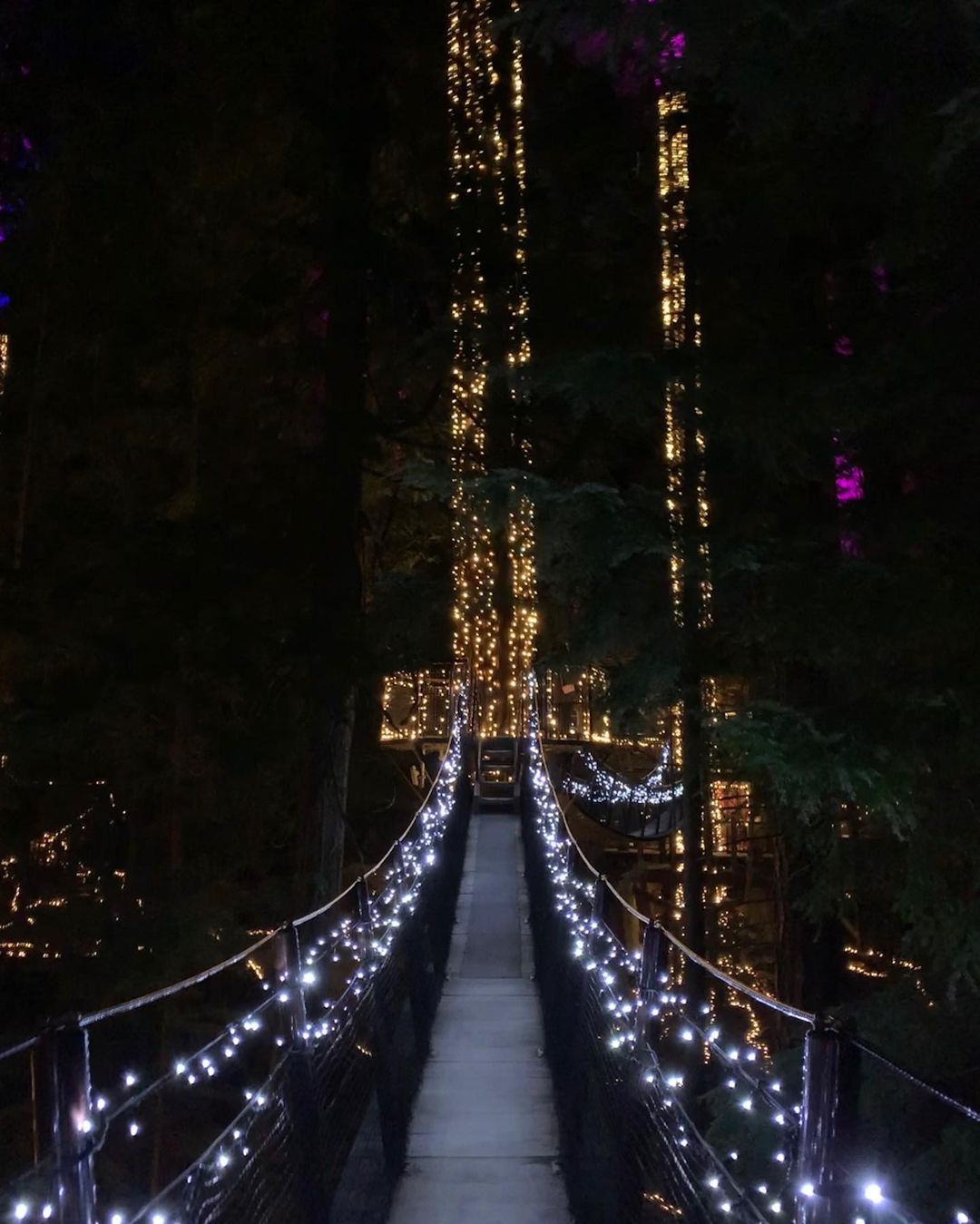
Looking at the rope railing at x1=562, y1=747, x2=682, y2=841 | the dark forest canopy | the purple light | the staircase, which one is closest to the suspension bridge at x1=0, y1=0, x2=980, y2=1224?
the dark forest canopy

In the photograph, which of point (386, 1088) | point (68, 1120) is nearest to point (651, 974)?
point (386, 1088)

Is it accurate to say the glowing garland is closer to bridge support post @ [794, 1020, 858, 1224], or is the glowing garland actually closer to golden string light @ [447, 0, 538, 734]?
golden string light @ [447, 0, 538, 734]

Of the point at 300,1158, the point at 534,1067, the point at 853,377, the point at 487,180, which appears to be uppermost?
the point at 487,180

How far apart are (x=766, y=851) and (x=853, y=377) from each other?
9.81 m

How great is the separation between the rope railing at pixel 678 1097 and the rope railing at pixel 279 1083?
0.79 meters

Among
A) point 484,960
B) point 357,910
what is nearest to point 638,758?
point 484,960

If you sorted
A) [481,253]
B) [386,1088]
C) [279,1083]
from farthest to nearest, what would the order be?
[481,253] → [386,1088] → [279,1083]

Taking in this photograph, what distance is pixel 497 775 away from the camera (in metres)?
15.9

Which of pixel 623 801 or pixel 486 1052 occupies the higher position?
pixel 623 801

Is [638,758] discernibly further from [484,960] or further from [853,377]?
[853,377]

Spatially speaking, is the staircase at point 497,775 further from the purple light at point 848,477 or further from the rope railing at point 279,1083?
the purple light at point 848,477

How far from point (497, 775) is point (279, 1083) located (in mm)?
12666

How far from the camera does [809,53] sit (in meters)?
3.96

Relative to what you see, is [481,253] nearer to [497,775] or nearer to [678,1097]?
[678,1097]
